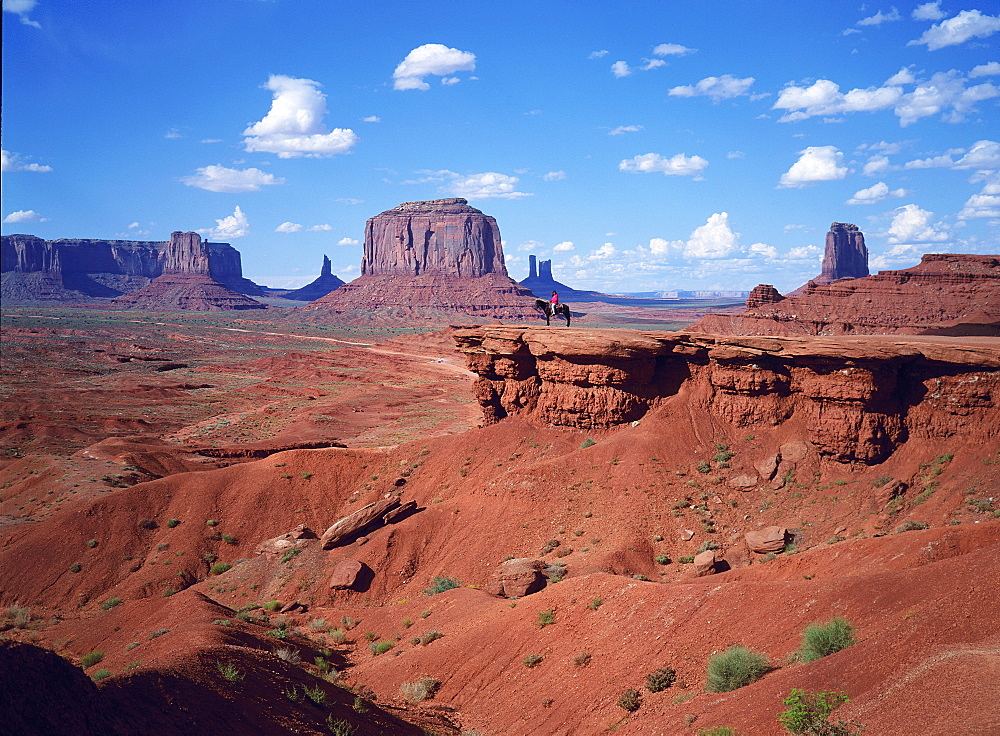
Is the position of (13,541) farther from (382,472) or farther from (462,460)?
(462,460)

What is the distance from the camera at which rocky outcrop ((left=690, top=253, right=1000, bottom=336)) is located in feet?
220

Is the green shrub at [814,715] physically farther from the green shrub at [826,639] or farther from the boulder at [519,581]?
the boulder at [519,581]

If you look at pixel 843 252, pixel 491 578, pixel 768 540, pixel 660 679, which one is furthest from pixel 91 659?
pixel 843 252

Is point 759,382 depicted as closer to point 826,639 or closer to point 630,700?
point 826,639

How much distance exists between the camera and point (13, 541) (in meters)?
28.6

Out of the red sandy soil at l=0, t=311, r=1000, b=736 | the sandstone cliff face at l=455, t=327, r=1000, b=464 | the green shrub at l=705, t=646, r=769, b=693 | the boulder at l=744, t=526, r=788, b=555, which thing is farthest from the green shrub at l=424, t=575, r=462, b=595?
the green shrub at l=705, t=646, r=769, b=693

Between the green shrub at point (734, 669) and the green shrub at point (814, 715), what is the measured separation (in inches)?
75.3

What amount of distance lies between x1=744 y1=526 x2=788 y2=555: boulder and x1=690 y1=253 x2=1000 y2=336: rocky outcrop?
166ft

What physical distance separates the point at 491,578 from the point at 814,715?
51.2ft

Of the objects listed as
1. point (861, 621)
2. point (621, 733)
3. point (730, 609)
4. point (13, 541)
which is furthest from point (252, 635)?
point (13, 541)

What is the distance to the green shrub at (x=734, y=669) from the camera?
460 inches

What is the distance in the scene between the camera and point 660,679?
43.1ft

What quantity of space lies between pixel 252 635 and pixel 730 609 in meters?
11.7

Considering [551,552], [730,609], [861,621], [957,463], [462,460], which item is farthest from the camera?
[462,460]
